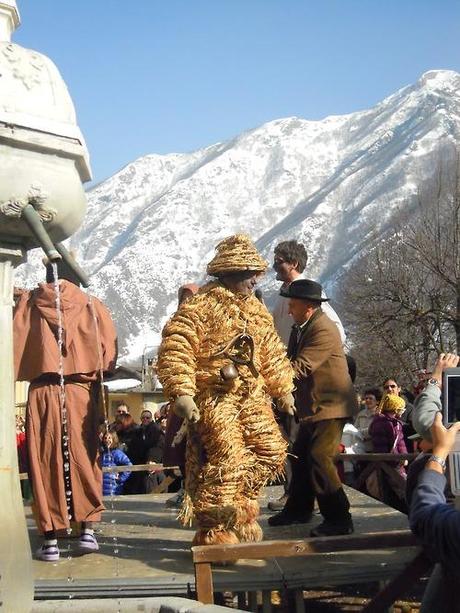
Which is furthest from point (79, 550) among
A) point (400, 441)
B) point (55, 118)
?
point (400, 441)

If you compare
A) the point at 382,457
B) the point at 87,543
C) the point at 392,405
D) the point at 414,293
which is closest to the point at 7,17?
the point at 87,543

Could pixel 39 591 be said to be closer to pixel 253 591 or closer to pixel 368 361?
pixel 253 591

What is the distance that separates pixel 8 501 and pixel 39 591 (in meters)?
1.18

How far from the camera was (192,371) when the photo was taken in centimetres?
612

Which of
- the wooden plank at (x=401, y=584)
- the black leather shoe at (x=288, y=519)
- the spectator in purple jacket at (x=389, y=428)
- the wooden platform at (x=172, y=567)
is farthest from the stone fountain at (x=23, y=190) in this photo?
the spectator in purple jacket at (x=389, y=428)

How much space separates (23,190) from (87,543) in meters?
3.02

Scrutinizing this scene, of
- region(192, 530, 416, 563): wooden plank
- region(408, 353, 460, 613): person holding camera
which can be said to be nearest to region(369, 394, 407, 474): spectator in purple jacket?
region(192, 530, 416, 563): wooden plank

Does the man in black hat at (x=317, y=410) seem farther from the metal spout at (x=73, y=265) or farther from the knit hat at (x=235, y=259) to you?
the metal spout at (x=73, y=265)

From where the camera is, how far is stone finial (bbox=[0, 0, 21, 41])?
449 centimetres

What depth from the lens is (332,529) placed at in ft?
22.0

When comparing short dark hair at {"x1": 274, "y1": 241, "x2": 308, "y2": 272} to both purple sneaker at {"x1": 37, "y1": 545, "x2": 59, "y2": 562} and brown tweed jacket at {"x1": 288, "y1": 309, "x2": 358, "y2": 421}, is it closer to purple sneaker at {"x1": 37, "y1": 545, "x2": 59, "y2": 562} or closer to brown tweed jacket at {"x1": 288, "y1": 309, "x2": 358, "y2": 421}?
brown tweed jacket at {"x1": 288, "y1": 309, "x2": 358, "y2": 421}

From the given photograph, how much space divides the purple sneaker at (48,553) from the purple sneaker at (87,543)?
0.19 meters

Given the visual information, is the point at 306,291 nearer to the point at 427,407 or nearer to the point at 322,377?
the point at 322,377

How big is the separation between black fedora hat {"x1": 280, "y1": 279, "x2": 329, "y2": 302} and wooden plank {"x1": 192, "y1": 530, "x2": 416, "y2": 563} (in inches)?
99.0
